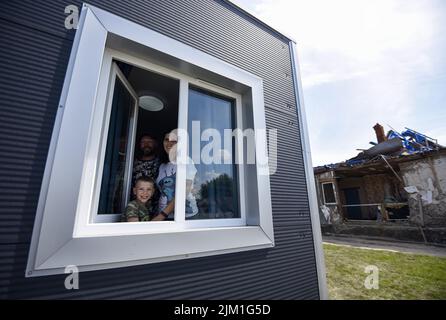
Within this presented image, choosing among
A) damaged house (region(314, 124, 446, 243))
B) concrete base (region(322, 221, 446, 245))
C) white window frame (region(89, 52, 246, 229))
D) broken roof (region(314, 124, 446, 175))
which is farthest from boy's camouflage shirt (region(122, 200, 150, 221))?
broken roof (region(314, 124, 446, 175))

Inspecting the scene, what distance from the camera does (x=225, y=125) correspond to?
1.95m

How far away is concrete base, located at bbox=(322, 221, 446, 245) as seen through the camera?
242 inches

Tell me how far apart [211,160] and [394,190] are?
1187cm

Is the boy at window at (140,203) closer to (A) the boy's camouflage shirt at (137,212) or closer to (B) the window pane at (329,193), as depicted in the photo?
(A) the boy's camouflage shirt at (137,212)

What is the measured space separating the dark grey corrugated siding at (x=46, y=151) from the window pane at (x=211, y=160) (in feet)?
1.35

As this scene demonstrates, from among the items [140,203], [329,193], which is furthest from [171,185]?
[329,193]

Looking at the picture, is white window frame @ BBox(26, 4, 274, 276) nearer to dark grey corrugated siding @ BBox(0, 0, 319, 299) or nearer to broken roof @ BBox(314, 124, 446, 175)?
dark grey corrugated siding @ BBox(0, 0, 319, 299)

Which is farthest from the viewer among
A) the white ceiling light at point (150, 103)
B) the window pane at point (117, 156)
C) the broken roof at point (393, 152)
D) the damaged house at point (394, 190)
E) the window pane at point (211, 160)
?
the broken roof at point (393, 152)

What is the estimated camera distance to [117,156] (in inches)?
60.8

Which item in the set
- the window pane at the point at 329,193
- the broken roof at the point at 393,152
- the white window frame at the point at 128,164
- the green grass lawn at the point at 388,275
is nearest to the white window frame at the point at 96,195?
the white window frame at the point at 128,164

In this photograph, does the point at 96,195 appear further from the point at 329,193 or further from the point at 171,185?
the point at 329,193

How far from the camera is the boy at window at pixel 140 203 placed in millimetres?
1396

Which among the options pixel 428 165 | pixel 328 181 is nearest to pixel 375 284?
pixel 428 165
